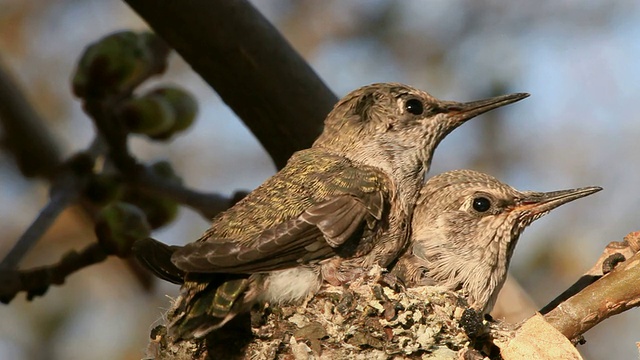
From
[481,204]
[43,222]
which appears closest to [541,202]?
[481,204]

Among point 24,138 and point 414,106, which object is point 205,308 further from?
point 24,138

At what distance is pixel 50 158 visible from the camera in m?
4.88

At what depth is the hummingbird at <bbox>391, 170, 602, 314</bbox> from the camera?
3861 millimetres

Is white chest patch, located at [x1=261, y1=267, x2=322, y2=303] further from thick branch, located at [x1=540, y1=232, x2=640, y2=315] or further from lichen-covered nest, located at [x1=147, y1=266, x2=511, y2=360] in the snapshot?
thick branch, located at [x1=540, y1=232, x2=640, y2=315]

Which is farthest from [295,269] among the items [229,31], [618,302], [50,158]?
[50,158]

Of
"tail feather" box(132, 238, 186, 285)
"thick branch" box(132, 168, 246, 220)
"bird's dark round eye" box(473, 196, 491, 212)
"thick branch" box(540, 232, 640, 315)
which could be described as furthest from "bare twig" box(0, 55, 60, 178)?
"thick branch" box(540, 232, 640, 315)

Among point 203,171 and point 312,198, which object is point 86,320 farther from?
point 312,198

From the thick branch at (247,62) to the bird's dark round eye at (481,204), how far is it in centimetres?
75

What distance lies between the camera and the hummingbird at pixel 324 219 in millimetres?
3201

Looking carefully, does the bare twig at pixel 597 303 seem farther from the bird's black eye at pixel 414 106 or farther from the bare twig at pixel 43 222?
the bare twig at pixel 43 222

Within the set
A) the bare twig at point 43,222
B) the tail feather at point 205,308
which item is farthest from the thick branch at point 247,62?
the tail feather at point 205,308

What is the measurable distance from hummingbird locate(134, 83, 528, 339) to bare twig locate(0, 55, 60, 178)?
55.3 inches

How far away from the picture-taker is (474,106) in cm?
412

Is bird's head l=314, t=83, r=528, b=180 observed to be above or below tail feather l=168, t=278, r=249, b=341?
above
